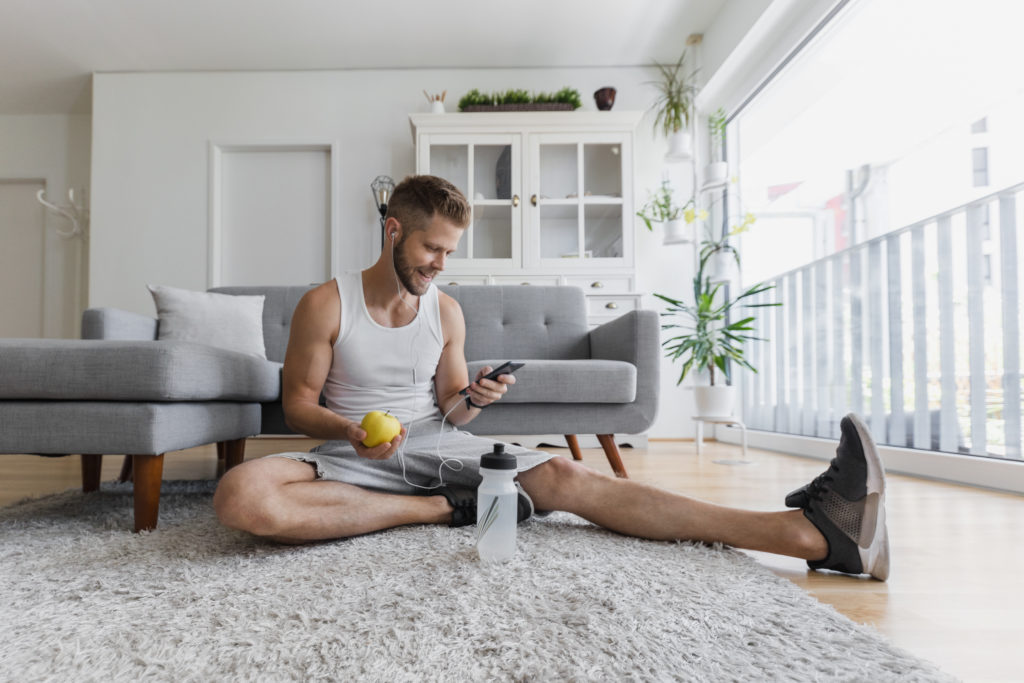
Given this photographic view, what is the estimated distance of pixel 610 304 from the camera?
3.71 meters

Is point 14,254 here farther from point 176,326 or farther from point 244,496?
point 244,496

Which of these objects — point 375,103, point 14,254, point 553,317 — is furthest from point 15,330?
point 553,317

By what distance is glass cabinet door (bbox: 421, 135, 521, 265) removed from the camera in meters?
3.79

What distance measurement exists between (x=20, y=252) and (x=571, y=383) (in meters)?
4.94

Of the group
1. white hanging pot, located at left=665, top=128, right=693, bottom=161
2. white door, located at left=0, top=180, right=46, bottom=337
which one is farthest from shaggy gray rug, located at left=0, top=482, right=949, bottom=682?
white door, located at left=0, top=180, right=46, bottom=337

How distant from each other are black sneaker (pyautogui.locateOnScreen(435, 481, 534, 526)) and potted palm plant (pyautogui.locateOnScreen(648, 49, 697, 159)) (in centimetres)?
293

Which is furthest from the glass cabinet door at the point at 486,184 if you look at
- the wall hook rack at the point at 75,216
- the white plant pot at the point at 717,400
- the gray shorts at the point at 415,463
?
the wall hook rack at the point at 75,216

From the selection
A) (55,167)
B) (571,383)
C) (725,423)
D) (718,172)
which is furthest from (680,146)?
(55,167)

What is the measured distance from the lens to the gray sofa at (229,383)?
4.40 feet

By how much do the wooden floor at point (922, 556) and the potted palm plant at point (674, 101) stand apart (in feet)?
7.15

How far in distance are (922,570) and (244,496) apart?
125cm

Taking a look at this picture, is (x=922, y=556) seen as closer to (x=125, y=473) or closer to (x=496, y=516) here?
(x=496, y=516)

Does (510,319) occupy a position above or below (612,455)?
above

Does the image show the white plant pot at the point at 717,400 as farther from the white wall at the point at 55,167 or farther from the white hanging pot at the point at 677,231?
the white wall at the point at 55,167
